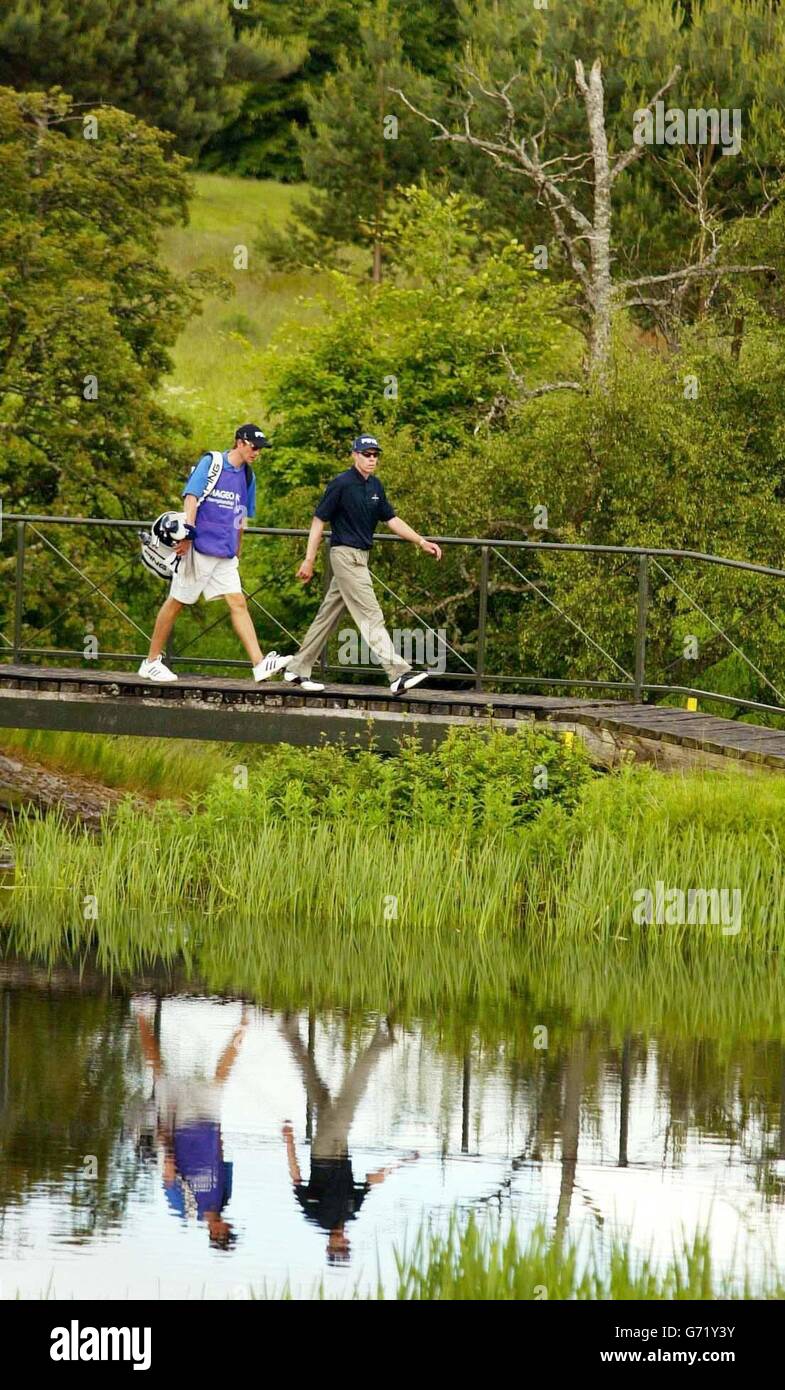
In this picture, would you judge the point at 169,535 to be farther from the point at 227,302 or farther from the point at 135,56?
the point at 135,56

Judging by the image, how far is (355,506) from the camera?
1502 centimetres

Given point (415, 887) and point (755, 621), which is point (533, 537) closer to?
point (755, 621)

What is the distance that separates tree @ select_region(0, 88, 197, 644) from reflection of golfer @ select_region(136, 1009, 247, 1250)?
1255 centimetres

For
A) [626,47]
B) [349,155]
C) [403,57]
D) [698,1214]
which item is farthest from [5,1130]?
[403,57]

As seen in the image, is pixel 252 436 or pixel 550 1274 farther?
pixel 252 436

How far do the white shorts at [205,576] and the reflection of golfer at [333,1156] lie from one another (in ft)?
17.0

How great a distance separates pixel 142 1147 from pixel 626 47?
25058mm

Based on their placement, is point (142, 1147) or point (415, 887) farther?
point (415, 887)

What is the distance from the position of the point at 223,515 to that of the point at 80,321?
25.2 ft

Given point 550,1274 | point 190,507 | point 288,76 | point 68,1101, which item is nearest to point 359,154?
point 288,76

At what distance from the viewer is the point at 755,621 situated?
20.8 m

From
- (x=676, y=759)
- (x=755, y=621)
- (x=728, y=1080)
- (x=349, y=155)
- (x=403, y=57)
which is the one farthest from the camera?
(x=403, y=57)
